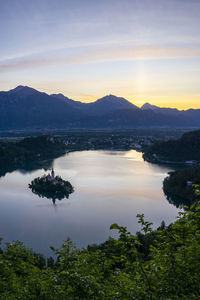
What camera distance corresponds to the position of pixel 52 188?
35.6m

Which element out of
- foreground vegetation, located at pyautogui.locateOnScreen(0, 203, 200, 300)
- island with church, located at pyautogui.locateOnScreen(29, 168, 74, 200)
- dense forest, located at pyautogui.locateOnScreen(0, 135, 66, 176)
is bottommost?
island with church, located at pyautogui.locateOnScreen(29, 168, 74, 200)

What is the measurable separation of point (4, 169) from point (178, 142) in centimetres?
4548

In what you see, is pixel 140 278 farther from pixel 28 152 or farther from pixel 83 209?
pixel 28 152

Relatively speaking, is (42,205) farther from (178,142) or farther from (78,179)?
(178,142)

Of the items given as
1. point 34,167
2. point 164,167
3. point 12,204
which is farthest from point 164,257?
point 34,167

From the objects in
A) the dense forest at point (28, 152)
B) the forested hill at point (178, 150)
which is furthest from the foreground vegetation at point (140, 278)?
the forested hill at point (178, 150)

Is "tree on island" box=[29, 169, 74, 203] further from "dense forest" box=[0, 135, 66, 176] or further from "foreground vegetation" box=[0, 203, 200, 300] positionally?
"foreground vegetation" box=[0, 203, 200, 300]

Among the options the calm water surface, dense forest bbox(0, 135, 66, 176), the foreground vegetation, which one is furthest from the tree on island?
the foreground vegetation

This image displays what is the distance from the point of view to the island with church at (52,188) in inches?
1387

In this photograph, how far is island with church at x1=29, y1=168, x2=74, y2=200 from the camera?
3522 cm

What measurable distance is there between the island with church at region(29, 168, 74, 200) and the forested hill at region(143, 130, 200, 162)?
33514mm

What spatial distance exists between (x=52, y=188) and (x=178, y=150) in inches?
1601

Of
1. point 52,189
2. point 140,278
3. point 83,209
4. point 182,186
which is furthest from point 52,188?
point 140,278

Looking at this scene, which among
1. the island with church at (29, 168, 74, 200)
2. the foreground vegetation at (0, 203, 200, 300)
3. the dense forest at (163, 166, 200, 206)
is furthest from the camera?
the island with church at (29, 168, 74, 200)
